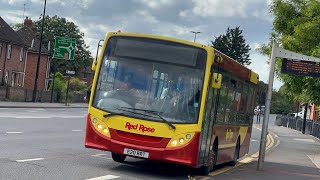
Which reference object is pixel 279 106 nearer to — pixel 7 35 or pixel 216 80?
pixel 7 35

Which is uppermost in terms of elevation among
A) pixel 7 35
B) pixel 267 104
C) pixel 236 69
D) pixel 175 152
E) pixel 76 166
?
pixel 7 35

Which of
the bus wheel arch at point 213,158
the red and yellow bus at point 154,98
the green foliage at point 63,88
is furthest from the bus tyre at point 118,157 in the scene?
the green foliage at point 63,88

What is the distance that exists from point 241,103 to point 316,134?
32.3 metres

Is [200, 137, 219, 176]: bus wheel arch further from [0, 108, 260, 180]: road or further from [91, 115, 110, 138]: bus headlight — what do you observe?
[91, 115, 110, 138]: bus headlight

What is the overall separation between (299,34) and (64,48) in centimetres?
3383

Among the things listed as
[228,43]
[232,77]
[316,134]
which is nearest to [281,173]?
[232,77]

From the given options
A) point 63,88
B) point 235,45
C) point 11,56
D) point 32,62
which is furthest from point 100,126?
point 235,45

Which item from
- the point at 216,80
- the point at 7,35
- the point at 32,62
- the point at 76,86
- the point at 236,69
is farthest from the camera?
the point at 76,86

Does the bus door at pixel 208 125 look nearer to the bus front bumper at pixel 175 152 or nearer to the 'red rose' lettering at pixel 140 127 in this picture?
the bus front bumper at pixel 175 152

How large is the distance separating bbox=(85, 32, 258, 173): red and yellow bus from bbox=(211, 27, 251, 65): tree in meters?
107

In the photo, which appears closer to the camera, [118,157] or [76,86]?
[118,157]

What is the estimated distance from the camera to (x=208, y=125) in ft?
42.1

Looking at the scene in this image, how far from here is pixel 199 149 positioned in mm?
12094

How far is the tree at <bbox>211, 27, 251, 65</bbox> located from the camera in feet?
392
